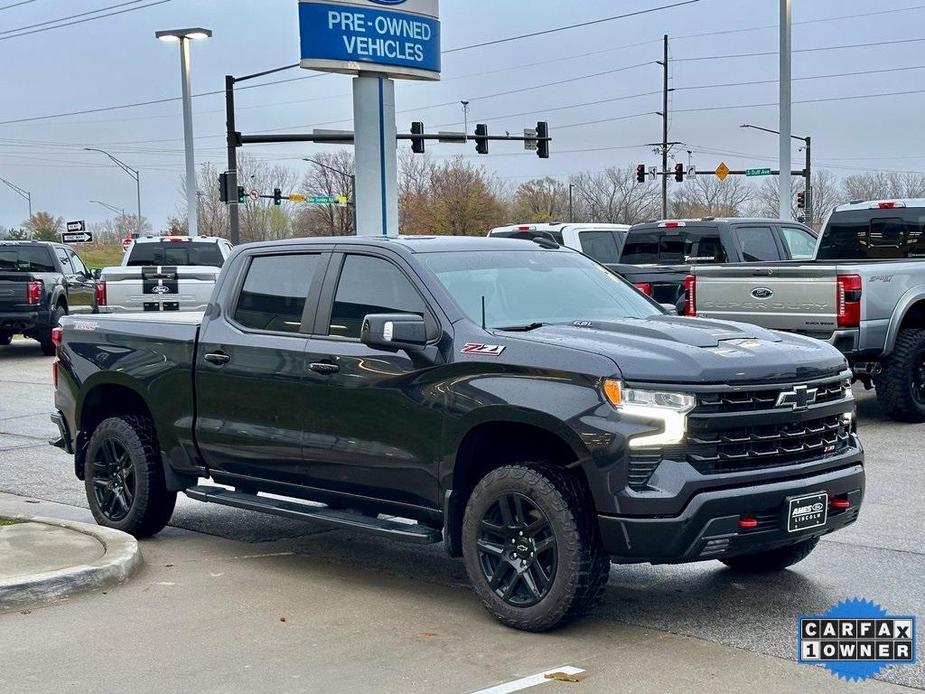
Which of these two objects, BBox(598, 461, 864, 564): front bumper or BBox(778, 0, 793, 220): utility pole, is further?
BBox(778, 0, 793, 220): utility pole

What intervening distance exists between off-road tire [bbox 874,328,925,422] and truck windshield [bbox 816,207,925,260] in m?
2.10

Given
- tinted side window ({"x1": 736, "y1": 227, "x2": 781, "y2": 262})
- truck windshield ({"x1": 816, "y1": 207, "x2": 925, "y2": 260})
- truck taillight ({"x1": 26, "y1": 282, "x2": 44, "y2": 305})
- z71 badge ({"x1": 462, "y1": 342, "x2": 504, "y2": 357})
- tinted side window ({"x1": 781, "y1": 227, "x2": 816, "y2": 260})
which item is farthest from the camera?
truck taillight ({"x1": 26, "y1": 282, "x2": 44, "y2": 305})

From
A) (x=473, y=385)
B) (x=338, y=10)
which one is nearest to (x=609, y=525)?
(x=473, y=385)

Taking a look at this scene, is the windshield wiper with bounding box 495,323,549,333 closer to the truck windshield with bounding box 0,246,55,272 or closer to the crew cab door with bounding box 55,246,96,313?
the crew cab door with bounding box 55,246,96,313

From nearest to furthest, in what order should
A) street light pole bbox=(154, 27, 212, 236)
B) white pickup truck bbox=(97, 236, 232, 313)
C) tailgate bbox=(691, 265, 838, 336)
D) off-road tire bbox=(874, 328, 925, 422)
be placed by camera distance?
tailgate bbox=(691, 265, 838, 336)
off-road tire bbox=(874, 328, 925, 422)
white pickup truck bbox=(97, 236, 232, 313)
street light pole bbox=(154, 27, 212, 236)

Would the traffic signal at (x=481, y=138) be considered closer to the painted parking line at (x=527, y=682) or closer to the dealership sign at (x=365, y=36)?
the dealership sign at (x=365, y=36)

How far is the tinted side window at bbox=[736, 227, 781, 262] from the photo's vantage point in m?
17.9

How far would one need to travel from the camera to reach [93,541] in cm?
770

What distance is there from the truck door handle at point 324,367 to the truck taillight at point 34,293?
17.4 meters

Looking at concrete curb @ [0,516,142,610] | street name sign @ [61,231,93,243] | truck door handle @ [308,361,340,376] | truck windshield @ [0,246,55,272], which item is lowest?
concrete curb @ [0,516,142,610]

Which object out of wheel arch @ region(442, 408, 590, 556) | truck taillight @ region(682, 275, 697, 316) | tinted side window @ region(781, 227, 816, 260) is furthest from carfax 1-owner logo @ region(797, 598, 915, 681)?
tinted side window @ region(781, 227, 816, 260)

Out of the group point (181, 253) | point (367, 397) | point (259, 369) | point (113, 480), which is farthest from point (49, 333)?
Result: point (367, 397)

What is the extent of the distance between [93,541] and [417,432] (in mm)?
2452

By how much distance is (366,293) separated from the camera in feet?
23.3
